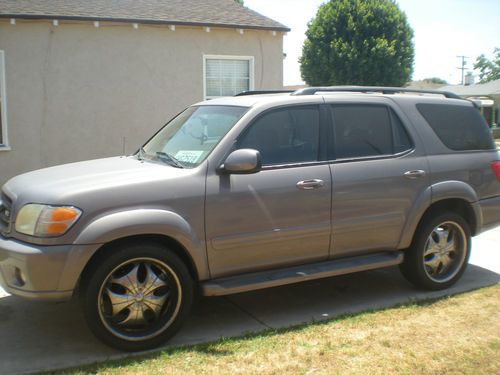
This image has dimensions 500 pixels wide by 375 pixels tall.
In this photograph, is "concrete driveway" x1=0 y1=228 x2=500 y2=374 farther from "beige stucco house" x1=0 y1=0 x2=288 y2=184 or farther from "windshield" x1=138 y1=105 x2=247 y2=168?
"beige stucco house" x1=0 y1=0 x2=288 y2=184

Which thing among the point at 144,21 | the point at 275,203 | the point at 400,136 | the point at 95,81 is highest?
the point at 144,21

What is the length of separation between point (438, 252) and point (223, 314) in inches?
88.7

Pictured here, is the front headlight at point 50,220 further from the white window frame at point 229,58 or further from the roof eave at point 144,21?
the white window frame at point 229,58

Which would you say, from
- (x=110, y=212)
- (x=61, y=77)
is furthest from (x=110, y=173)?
(x=61, y=77)

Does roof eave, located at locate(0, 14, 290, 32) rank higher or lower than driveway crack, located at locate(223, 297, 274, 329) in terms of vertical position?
higher

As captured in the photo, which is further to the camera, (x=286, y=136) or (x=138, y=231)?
(x=286, y=136)

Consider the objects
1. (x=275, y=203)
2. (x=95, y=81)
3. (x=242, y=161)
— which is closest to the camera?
(x=242, y=161)

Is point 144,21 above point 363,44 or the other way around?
the other way around

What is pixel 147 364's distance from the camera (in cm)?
384

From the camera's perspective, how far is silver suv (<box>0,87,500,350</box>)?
3.89 m

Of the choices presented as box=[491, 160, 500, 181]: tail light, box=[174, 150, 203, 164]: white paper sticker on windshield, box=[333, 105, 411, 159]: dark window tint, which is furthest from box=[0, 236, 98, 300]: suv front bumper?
box=[491, 160, 500, 181]: tail light

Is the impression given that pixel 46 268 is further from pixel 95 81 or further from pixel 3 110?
pixel 95 81

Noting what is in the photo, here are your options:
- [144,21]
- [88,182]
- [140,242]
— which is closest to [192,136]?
[88,182]

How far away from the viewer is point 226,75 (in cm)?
1189
